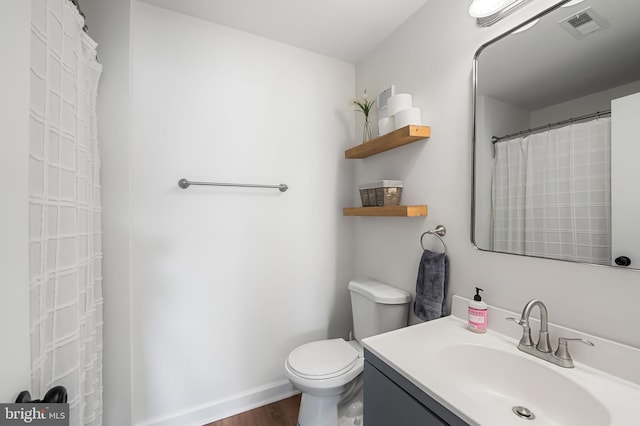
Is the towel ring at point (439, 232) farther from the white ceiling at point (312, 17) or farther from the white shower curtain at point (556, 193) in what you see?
the white ceiling at point (312, 17)

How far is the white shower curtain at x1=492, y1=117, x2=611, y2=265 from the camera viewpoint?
770 millimetres

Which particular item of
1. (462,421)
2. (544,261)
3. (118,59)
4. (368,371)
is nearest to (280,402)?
(368,371)

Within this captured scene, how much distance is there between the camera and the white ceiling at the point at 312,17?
1.34 metres

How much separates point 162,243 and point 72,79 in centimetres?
83

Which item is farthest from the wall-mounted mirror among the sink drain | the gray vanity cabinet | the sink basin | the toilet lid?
the toilet lid

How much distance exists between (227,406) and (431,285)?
1383 millimetres

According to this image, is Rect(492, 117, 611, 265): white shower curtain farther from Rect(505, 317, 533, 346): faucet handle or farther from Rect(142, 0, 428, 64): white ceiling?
Rect(142, 0, 428, 64): white ceiling

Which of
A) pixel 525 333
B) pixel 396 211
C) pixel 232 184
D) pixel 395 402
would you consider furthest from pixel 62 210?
pixel 525 333

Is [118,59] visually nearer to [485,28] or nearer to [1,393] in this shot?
[1,393]

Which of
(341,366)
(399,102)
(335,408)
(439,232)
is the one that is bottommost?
(335,408)

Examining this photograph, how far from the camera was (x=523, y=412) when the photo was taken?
754mm

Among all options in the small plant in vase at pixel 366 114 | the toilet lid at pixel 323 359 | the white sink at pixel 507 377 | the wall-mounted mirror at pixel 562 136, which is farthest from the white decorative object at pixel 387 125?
the toilet lid at pixel 323 359

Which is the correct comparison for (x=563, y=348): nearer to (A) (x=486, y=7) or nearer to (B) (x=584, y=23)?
(B) (x=584, y=23)

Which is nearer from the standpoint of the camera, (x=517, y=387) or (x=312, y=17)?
(x=517, y=387)
